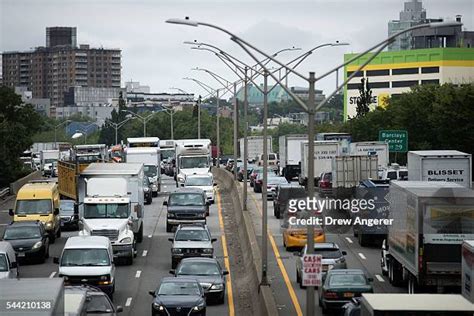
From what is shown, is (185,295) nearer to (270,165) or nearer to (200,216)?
(200,216)

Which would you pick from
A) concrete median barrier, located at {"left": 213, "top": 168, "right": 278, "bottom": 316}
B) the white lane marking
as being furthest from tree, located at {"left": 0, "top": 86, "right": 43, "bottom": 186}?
the white lane marking

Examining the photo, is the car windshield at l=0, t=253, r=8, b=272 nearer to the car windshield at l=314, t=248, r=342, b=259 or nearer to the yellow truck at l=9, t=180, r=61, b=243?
the car windshield at l=314, t=248, r=342, b=259

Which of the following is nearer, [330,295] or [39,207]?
[330,295]

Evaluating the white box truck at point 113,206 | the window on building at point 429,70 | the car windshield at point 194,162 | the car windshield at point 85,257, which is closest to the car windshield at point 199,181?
the car windshield at point 194,162

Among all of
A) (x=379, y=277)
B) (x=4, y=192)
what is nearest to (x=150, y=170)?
(x=4, y=192)

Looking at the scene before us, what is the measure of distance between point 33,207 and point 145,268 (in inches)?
336

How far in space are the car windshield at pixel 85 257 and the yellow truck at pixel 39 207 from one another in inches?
503

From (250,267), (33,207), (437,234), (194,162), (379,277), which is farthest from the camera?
(194,162)

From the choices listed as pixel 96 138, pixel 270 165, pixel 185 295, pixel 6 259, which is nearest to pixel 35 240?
pixel 6 259

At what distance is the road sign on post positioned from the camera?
81562 mm

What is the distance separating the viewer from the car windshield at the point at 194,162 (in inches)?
2795

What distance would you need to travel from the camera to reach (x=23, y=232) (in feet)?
139

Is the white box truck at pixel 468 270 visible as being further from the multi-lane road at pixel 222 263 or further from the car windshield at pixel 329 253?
the car windshield at pixel 329 253

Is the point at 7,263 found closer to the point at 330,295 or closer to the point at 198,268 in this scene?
the point at 198,268
